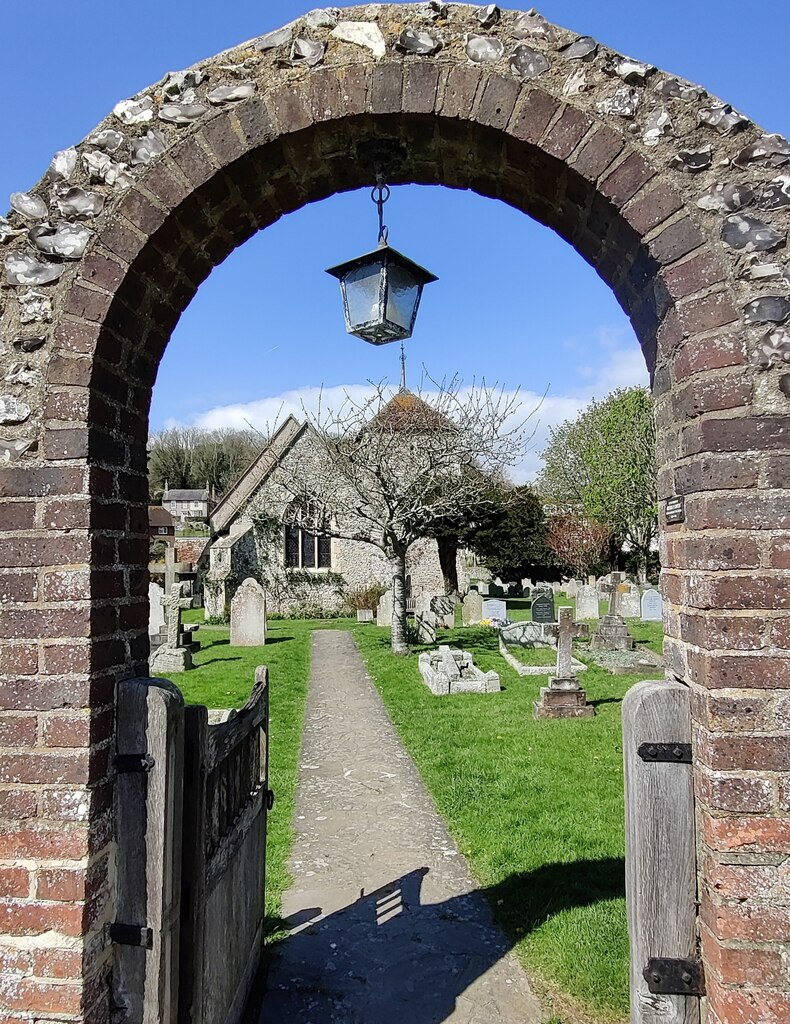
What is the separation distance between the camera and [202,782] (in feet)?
9.45

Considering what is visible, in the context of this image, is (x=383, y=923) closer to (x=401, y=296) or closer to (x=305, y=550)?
(x=401, y=296)

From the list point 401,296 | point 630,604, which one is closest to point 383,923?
point 401,296

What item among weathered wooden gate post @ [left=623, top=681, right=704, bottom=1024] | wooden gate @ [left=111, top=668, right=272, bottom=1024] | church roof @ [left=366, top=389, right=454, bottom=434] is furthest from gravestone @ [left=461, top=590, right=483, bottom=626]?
weathered wooden gate post @ [left=623, top=681, right=704, bottom=1024]

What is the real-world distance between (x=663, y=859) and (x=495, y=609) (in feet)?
64.0

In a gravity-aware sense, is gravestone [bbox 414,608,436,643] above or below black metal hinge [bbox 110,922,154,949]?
below

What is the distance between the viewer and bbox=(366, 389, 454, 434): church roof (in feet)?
61.9

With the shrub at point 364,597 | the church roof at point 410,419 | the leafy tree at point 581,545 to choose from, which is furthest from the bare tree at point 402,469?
the leafy tree at point 581,545

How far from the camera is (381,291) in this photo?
327 cm

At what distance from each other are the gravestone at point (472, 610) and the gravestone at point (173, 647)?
29.7 ft

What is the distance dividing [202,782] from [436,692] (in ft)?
31.8

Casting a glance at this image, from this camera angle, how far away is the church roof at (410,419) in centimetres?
1886

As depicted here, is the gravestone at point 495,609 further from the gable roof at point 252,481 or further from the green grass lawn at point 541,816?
the gable roof at point 252,481

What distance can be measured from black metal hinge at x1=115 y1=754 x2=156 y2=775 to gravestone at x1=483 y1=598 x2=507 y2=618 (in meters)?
19.5

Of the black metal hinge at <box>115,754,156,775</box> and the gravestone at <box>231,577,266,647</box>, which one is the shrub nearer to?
the gravestone at <box>231,577,266,647</box>
